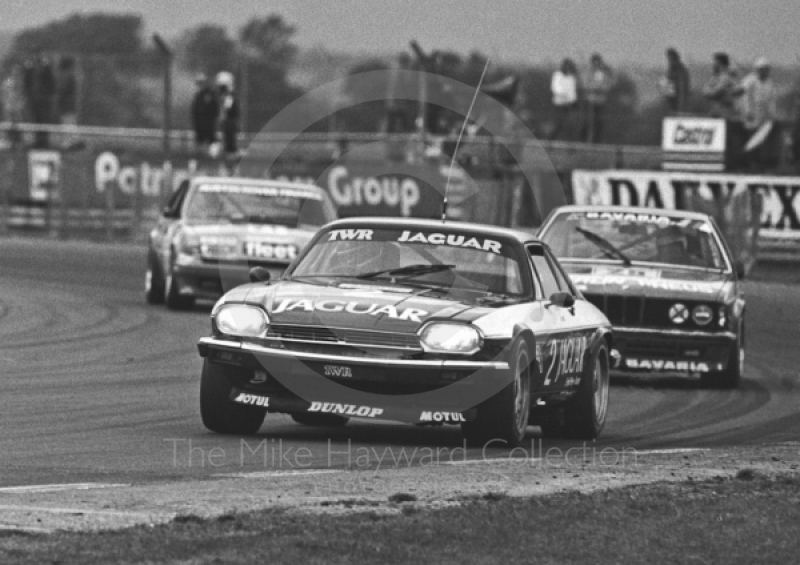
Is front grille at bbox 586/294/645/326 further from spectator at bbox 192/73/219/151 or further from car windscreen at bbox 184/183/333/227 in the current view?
spectator at bbox 192/73/219/151

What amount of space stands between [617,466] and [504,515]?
6.47 feet

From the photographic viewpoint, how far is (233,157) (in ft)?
99.7

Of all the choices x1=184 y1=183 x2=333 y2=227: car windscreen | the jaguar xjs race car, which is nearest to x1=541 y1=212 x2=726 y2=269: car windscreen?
x1=184 y1=183 x2=333 y2=227: car windscreen

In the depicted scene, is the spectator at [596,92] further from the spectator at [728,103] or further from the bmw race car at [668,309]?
the bmw race car at [668,309]

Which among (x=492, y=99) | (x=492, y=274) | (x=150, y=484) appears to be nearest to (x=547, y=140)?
(x=492, y=99)

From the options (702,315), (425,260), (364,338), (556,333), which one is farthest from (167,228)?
(364,338)

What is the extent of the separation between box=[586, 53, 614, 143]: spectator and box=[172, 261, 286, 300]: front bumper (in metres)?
11.7

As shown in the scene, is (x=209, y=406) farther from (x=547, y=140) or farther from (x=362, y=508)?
(x=547, y=140)

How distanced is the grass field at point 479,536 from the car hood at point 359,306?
1.86 m

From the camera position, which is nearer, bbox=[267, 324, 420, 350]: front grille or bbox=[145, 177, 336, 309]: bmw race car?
bbox=[267, 324, 420, 350]: front grille

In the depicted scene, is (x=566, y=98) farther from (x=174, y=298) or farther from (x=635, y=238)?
(x=635, y=238)

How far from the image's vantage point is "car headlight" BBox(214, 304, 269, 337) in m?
8.61

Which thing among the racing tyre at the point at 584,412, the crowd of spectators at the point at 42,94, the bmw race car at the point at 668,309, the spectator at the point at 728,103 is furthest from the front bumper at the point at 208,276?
the crowd of spectators at the point at 42,94

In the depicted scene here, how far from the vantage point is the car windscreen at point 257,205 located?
17891mm
